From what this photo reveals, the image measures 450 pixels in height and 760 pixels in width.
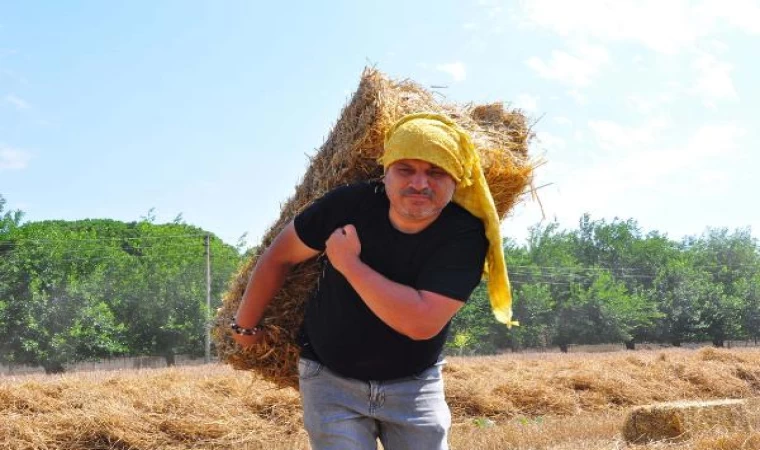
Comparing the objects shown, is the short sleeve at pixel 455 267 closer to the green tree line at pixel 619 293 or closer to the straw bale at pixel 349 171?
the straw bale at pixel 349 171

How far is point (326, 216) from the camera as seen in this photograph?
10.3 ft

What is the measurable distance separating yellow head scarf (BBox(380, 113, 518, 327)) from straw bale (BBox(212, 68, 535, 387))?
32.4 inches

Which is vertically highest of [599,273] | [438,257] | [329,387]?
[599,273]

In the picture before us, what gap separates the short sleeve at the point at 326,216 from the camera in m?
3.13

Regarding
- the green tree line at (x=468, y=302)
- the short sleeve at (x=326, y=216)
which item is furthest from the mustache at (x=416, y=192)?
the green tree line at (x=468, y=302)

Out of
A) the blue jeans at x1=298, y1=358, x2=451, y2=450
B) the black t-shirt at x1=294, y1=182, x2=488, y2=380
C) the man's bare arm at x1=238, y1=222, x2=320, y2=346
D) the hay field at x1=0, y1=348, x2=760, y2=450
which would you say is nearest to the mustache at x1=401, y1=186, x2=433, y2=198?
the black t-shirt at x1=294, y1=182, x2=488, y2=380

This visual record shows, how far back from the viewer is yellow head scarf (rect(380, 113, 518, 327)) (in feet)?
9.38

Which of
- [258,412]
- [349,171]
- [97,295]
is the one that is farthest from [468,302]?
[349,171]

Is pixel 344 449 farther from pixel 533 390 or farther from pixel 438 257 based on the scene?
pixel 533 390

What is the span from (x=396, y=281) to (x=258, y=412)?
710cm

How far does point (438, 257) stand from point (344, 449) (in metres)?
0.80

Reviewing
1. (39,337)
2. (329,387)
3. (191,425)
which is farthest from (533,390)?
(39,337)

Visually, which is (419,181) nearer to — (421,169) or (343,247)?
(421,169)

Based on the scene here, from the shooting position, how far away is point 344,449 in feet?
9.91
